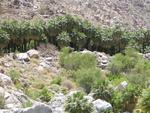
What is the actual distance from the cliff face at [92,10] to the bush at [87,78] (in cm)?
3723

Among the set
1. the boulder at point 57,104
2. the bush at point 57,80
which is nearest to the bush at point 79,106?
the boulder at point 57,104

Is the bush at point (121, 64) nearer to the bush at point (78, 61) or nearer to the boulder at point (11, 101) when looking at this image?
the bush at point (78, 61)

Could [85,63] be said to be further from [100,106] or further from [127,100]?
[100,106]

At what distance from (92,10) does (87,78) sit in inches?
2395

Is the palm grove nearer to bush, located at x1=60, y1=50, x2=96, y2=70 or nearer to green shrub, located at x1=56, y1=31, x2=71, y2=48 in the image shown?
green shrub, located at x1=56, y1=31, x2=71, y2=48

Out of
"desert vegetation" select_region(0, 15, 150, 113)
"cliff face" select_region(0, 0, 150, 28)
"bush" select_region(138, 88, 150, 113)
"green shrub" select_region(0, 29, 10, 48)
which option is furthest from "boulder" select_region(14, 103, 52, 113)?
"cliff face" select_region(0, 0, 150, 28)

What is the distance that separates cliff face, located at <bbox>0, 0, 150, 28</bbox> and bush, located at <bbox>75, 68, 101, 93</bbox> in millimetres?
37231

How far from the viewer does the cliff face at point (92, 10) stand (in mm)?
105750

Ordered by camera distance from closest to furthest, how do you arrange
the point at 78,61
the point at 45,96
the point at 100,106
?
the point at 100,106, the point at 45,96, the point at 78,61

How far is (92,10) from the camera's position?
401 feet

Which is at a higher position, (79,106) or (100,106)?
(79,106)

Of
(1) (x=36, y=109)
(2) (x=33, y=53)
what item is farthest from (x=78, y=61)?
(1) (x=36, y=109)

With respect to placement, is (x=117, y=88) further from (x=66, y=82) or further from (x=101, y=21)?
(x=101, y=21)

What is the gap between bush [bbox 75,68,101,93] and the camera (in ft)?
205
